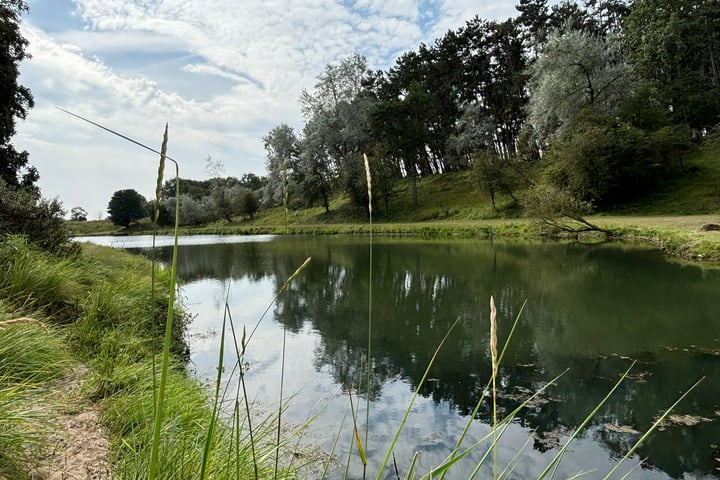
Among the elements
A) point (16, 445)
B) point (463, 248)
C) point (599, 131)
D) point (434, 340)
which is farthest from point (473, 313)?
point (599, 131)

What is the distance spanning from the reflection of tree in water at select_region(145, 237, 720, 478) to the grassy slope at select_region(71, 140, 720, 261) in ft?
9.52

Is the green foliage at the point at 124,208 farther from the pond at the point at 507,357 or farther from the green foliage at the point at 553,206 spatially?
the green foliage at the point at 553,206

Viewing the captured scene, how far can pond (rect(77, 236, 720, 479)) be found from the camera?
4.28 metres

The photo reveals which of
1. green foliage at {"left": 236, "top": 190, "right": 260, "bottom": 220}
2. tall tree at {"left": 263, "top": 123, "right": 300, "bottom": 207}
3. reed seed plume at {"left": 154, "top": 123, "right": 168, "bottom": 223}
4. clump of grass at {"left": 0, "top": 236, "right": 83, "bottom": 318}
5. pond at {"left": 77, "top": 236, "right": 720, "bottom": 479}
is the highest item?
tall tree at {"left": 263, "top": 123, "right": 300, "bottom": 207}

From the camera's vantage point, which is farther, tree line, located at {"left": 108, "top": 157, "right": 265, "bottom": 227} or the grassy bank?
tree line, located at {"left": 108, "top": 157, "right": 265, "bottom": 227}

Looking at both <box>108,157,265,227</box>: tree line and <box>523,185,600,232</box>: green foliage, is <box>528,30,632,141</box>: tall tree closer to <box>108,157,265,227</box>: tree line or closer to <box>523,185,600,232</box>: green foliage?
<box>523,185,600,232</box>: green foliage

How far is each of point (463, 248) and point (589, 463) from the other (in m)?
17.5

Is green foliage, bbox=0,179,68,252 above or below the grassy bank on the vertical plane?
above

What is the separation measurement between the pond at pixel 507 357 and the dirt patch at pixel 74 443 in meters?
1.29

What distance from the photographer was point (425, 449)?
436 cm

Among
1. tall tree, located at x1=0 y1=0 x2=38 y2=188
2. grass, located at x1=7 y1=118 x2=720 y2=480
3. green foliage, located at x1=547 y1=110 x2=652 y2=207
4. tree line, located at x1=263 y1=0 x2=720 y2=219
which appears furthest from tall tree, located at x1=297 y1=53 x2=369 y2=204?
grass, located at x1=7 y1=118 x2=720 y2=480

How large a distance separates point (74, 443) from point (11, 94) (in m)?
18.4

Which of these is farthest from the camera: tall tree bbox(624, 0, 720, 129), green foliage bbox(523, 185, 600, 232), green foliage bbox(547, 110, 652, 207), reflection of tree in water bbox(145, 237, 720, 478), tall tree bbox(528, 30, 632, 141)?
tall tree bbox(624, 0, 720, 129)

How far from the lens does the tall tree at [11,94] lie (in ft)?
47.6
